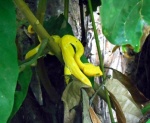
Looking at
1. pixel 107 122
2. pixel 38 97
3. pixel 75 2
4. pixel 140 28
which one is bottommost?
pixel 107 122

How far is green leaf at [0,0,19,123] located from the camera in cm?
78

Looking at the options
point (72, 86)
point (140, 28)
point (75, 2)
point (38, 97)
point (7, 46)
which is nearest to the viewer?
point (140, 28)

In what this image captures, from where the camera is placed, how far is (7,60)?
0.81 meters

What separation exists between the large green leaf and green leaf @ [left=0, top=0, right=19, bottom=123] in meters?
0.21

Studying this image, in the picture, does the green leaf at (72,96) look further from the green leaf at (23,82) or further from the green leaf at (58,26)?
the green leaf at (58,26)

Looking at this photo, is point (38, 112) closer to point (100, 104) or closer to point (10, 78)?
point (100, 104)

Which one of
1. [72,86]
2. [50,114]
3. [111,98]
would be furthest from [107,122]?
[72,86]

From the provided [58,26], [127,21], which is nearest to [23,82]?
[58,26]

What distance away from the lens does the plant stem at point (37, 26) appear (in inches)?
36.4

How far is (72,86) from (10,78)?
0.67ft

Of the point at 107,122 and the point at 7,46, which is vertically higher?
the point at 7,46

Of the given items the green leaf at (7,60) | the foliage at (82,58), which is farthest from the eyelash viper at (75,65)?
the green leaf at (7,60)

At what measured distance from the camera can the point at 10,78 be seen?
31.7 inches

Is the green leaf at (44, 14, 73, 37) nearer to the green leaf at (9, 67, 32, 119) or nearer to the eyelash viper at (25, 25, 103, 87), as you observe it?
the eyelash viper at (25, 25, 103, 87)
